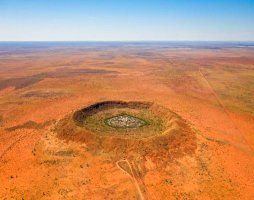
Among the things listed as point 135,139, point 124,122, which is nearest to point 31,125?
point 124,122

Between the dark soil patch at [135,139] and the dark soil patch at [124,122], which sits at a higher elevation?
the dark soil patch at [135,139]

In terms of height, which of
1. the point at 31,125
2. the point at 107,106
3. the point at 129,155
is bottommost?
the point at 31,125

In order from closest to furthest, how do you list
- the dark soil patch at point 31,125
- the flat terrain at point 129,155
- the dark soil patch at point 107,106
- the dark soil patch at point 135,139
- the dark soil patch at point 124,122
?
the flat terrain at point 129,155 → the dark soil patch at point 135,139 → the dark soil patch at point 124,122 → the dark soil patch at point 31,125 → the dark soil patch at point 107,106

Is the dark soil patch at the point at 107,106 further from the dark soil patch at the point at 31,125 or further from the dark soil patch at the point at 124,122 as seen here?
the dark soil patch at the point at 31,125

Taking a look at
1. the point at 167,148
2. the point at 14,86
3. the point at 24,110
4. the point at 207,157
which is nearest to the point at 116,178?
the point at 167,148

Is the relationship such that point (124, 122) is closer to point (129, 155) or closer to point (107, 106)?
point (107, 106)

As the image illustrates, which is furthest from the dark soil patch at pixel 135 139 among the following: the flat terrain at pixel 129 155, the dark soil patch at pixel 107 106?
the dark soil patch at pixel 107 106

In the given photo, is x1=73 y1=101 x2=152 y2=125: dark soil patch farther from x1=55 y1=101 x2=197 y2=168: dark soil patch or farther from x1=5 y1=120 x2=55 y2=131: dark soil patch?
x1=5 y1=120 x2=55 y2=131: dark soil patch

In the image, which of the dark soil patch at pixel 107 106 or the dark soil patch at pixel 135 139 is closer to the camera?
the dark soil patch at pixel 135 139

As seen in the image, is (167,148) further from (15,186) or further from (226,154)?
(15,186)

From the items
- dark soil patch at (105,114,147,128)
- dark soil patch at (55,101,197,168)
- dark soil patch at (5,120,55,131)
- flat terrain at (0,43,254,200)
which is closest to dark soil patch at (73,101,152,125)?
dark soil patch at (55,101,197,168)

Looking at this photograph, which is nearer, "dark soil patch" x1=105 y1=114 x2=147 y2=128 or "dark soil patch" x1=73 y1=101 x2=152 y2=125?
"dark soil patch" x1=105 y1=114 x2=147 y2=128

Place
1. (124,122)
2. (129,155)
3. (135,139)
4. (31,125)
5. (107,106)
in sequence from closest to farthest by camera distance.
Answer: (129,155) < (135,139) < (124,122) < (31,125) < (107,106)
